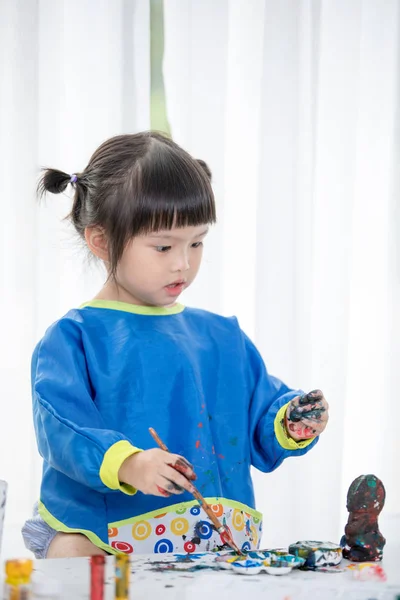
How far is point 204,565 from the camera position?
742 millimetres

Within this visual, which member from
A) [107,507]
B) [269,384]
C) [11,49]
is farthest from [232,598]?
[11,49]

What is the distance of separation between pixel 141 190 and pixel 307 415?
33 cm

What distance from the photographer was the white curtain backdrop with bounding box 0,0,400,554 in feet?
5.54

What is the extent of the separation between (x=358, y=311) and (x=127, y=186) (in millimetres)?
972

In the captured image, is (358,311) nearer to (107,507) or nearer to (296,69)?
(296,69)

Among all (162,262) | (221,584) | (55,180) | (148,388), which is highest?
(55,180)

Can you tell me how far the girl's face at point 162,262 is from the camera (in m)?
1.00

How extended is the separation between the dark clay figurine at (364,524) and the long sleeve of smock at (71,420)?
0.22 m

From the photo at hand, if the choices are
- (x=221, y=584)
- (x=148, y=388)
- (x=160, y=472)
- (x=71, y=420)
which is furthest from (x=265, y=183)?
(x=221, y=584)

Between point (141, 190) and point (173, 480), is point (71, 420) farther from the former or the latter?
point (141, 190)

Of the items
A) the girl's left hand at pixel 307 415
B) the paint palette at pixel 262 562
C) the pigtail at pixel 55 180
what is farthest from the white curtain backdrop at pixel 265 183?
the paint palette at pixel 262 562

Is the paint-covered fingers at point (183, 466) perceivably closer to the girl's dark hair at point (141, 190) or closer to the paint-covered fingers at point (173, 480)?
the paint-covered fingers at point (173, 480)

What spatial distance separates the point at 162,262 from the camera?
3.31 feet

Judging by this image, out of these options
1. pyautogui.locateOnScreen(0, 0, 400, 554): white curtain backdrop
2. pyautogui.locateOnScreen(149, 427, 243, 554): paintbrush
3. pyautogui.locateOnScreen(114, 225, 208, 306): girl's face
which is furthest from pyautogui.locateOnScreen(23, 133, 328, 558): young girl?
pyautogui.locateOnScreen(0, 0, 400, 554): white curtain backdrop
